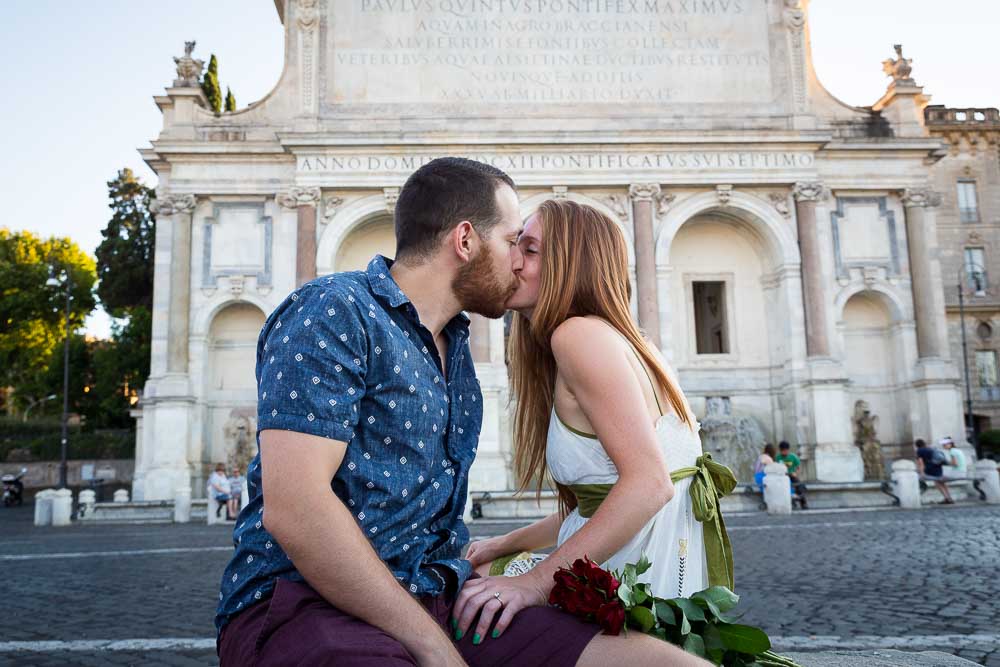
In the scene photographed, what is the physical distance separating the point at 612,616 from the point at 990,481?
1711 cm

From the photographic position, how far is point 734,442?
1991 centimetres

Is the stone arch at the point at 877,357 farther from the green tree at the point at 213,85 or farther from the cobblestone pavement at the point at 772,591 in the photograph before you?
the green tree at the point at 213,85

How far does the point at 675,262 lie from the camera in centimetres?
2400

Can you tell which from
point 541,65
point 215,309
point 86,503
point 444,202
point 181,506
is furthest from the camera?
point 541,65

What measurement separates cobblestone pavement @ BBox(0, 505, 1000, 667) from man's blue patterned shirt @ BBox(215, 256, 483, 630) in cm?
308

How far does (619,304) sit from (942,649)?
3210mm

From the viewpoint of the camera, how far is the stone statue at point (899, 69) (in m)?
24.0

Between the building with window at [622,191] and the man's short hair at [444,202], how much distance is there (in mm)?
18573

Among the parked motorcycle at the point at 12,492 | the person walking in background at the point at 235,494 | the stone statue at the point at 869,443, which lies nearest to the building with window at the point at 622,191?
the stone statue at the point at 869,443

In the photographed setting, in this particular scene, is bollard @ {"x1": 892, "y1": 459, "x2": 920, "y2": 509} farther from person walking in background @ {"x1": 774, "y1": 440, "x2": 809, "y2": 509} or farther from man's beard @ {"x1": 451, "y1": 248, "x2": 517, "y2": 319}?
man's beard @ {"x1": 451, "y1": 248, "x2": 517, "y2": 319}

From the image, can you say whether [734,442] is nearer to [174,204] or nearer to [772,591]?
[772,591]

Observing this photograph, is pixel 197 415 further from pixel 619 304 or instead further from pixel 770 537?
pixel 619 304

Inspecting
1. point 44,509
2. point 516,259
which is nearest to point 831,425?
point 44,509

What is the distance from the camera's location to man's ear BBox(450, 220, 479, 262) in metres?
2.22
